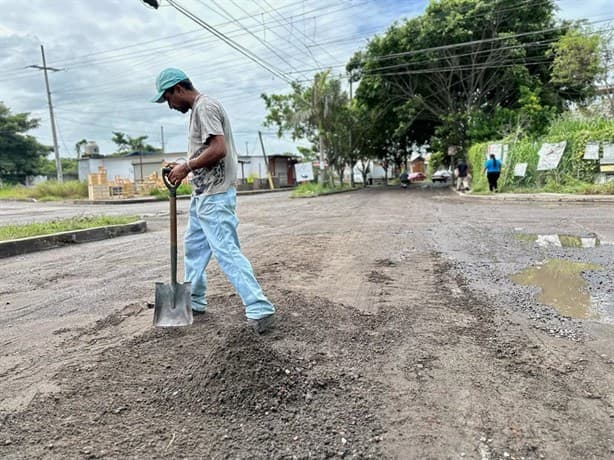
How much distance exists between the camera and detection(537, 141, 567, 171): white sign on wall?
14.8m

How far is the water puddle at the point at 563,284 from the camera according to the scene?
349cm

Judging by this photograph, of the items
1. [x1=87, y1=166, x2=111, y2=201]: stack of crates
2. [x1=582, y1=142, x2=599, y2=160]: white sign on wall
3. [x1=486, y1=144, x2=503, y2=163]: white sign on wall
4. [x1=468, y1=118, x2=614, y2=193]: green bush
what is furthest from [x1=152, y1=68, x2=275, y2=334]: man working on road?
[x1=87, y1=166, x2=111, y2=201]: stack of crates

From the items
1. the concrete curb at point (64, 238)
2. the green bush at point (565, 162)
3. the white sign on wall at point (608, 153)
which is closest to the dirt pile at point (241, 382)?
the concrete curb at point (64, 238)

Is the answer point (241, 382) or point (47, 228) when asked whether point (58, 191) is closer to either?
point (47, 228)

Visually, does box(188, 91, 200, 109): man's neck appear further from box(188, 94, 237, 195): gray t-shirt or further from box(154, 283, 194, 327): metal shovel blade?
box(154, 283, 194, 327): metal shovel blade

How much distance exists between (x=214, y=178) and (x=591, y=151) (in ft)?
48.9

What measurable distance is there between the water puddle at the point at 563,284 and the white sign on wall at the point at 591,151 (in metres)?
11.0

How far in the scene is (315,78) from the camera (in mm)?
24250

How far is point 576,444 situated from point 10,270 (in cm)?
611

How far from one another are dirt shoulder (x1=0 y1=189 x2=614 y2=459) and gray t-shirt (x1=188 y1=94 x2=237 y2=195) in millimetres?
974

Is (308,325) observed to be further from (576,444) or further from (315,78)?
(315,78)

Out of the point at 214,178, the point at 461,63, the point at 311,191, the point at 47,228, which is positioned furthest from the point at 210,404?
the point at 461,63

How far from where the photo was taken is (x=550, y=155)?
15102 millimetres

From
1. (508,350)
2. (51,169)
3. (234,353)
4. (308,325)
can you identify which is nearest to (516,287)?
(508,350)
